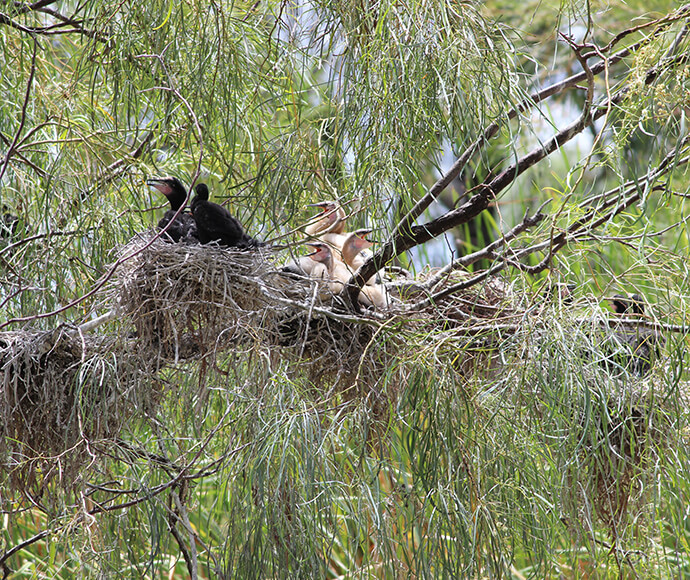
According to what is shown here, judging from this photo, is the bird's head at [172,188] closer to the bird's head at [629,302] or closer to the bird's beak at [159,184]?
the bird's beak at [159,184]

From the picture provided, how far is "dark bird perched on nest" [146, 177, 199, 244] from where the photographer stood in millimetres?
2093

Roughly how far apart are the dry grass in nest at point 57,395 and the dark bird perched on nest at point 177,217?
34 cm

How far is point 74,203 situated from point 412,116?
1101 millimetres

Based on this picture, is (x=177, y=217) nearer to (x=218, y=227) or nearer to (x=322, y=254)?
(x=218, y=227)

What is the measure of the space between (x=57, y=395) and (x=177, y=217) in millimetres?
552

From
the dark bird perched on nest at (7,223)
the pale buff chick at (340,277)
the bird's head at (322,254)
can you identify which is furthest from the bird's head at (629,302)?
the dark bird perched on nest at (7,223)

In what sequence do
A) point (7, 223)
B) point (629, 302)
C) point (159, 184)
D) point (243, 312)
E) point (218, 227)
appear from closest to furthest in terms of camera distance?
point (243, 312) < point (218, 227) < point (629, 302) < point (159, 184) < point (7, 223)

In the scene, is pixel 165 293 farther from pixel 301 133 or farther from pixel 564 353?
pixel 564 353

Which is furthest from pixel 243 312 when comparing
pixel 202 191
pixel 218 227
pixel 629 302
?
pixel 629 302

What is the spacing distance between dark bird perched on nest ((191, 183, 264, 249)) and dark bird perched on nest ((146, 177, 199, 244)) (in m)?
0.04

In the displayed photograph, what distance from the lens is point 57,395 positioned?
1.94 m

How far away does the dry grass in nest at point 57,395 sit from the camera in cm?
186

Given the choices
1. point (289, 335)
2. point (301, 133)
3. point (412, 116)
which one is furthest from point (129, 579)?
point (412, 116)

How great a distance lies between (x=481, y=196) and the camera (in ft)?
5.42
